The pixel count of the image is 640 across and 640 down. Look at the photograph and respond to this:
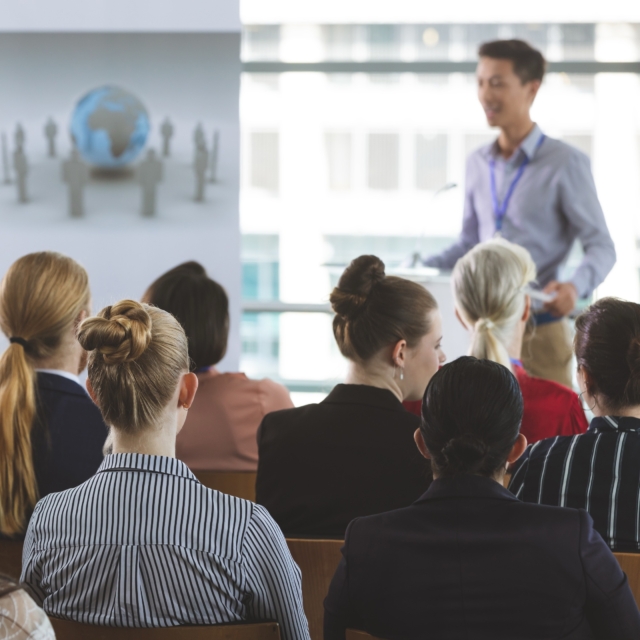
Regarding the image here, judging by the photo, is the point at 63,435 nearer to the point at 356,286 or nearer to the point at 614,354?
the point at 356,286

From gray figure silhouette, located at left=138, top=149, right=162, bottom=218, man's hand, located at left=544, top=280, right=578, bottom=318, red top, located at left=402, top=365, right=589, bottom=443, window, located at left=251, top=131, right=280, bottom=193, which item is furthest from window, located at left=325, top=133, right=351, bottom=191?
red top, located at left=402, top=365, right=589, bottom=443

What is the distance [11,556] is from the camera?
174cm

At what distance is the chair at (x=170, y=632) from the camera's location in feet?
3.63

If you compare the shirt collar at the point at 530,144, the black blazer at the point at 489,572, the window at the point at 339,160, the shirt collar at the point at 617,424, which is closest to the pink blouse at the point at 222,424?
the shirt collar at the point at 617,424

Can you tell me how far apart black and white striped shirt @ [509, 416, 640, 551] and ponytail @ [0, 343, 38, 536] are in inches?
42.9

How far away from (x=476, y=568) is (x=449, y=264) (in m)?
3.16

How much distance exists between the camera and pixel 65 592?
127cm

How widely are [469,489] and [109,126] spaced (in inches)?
157

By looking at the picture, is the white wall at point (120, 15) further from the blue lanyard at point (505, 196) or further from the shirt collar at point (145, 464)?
the shirt collar at point (145, 464)

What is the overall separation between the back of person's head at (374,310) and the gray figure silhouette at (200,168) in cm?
283

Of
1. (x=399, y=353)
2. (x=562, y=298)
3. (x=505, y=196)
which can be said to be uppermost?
(x=505, y=196)

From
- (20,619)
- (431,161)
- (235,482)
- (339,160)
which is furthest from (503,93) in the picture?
(20,619)

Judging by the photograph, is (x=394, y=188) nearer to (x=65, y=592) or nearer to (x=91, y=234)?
(x=91, y=234)

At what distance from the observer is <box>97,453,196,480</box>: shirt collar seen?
4.36 feet
